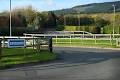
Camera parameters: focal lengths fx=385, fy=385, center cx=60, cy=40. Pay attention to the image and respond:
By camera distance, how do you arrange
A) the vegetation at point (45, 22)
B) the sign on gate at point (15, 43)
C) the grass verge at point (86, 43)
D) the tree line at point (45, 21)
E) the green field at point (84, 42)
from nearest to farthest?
the sign on gate at point (15, 43)
the grass verge at point (86, 43)
the green field at point (84, 42)
the vegetation at point (45, 22)
the tree line at point (45, 21)

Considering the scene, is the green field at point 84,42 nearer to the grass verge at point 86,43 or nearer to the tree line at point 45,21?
the grass verge at point 86,43

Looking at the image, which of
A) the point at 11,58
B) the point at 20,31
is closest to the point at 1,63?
the point at 11,58

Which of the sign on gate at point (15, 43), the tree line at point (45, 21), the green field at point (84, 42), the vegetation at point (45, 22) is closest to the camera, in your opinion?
the sign on gate at point (15, 43)

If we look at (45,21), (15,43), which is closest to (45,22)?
(45,21)

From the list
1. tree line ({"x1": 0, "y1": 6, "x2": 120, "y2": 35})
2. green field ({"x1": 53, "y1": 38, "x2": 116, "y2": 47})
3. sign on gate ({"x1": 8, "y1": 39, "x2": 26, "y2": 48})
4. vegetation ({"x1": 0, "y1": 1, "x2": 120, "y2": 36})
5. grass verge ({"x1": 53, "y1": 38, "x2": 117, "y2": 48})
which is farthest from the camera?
tree line ({"x1": 0, "y1": 6, "x2": 120, "y2": 35})

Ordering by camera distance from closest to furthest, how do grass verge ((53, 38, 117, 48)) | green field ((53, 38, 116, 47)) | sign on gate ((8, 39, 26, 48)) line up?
sign on gate ((8, 39, 26, 48))
grass verge ((53, 38, 117, 48))
green field ((53, 38, 116, 47))

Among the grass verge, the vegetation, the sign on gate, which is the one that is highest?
the vegetation

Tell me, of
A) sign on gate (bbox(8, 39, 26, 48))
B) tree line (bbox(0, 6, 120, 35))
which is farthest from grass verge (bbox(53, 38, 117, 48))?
tree line (bbox(0, 6, 120, 35))

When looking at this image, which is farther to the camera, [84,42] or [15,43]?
[84,42]

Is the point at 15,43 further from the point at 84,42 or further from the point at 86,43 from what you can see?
the point at 84,42

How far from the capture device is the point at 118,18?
383 feet

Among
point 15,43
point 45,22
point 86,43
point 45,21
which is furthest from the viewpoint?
point 45,21

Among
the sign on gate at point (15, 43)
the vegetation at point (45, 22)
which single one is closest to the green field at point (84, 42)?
the sign on gate at point (15, 43)

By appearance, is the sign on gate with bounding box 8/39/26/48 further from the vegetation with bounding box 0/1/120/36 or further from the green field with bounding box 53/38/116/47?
the vegetation with bounding box 0/1/120/36
